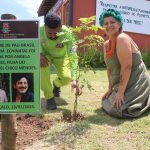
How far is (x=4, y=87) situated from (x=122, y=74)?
7.64ft

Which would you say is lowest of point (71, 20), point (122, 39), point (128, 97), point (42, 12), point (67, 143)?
point (67, 143)

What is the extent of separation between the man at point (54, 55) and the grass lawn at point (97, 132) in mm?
382

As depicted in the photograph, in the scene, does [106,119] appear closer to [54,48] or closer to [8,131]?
[54,48]

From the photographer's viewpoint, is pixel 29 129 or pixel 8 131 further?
pixel 29 129

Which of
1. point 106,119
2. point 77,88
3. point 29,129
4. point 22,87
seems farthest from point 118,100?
point 22,87

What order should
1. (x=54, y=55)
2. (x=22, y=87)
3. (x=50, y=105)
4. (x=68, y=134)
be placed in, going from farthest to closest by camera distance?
(x=54, y=55) → (x=50, y=105) → (x=68, y=134) → (x=22, y=87)

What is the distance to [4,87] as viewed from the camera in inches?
150

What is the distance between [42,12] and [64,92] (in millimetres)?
21285

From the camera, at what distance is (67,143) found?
480 centimetres

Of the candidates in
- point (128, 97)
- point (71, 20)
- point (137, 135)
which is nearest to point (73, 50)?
point (128, 97)

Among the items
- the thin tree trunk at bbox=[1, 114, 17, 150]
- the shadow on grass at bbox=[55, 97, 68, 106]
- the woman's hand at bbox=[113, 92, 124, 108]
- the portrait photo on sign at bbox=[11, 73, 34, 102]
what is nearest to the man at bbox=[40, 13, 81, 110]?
the shadow on grass at bbox=[55, 97, 68, 106]

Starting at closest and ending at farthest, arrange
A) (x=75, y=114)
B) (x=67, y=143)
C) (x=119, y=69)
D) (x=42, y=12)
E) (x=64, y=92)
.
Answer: (x=67, y=143)
(x=75, y=114)
(x=119, y=69)
(x=64, y=92)
(x=42, y=12)

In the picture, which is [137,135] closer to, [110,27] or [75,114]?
[75,114]

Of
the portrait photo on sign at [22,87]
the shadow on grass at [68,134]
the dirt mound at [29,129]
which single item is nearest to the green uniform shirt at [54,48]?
the dirt mound at [29,129]
